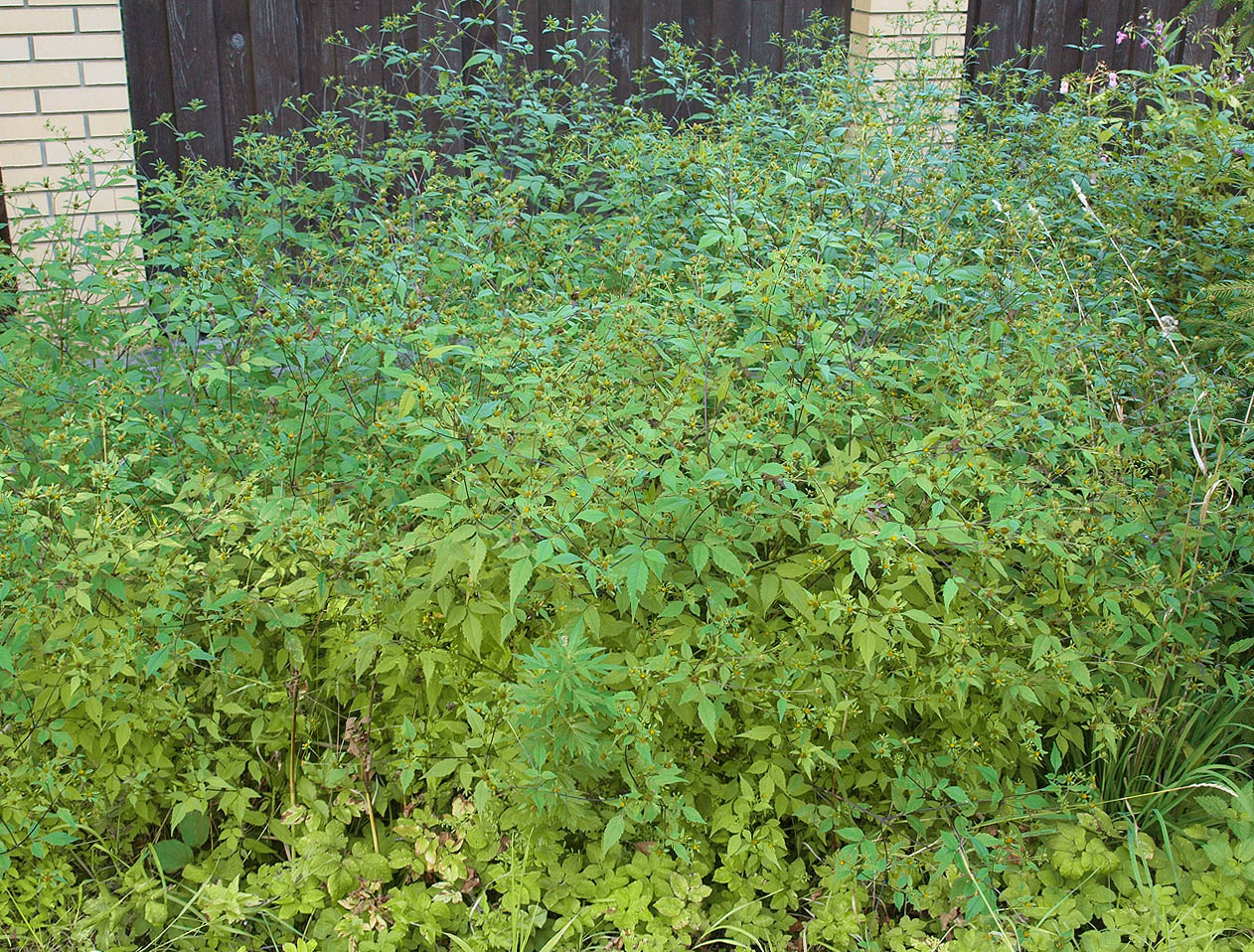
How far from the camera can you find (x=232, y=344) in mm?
3225

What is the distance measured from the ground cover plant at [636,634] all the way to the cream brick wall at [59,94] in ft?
7.72

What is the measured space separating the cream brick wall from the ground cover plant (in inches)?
92.7

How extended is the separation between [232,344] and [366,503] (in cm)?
72

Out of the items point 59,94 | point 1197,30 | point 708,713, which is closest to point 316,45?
point 59,94

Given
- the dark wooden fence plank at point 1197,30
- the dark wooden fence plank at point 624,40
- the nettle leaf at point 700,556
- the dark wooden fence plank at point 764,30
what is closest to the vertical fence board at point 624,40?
the dark wooden fence plank at point 624,40

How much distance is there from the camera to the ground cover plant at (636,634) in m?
2.43

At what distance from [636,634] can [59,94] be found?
4.02 m

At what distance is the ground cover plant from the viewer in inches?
95.5

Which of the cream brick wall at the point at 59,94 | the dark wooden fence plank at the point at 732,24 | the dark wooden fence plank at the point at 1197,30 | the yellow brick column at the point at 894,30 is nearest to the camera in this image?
the cream brick wall at the point at 59,94

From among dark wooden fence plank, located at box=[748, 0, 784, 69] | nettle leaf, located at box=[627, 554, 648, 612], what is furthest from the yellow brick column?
nettle leaf, located at box=[627, 554, 648, 612]

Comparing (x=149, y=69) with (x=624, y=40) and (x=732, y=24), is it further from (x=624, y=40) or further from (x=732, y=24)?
(x=732, y=24)

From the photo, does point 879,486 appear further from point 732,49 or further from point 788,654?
point 732,49

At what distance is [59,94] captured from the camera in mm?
5031

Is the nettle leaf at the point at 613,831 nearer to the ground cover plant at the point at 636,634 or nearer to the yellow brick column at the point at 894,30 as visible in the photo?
the ground cover plant at the point at 636,634
